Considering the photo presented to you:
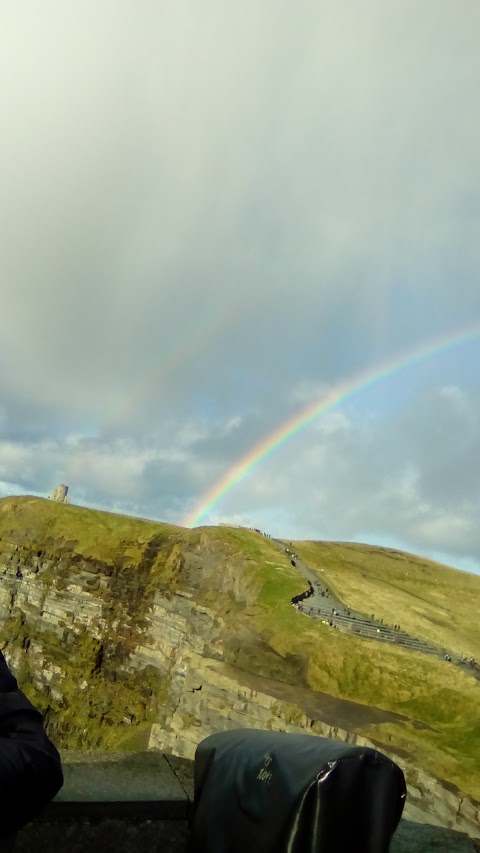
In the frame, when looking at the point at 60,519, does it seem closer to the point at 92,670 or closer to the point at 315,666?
the point at 92,670

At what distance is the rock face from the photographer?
27.7 metres

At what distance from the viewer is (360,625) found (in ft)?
141

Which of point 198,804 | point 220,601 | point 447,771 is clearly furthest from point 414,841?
point 220,601

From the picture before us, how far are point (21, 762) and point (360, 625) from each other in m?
43.7

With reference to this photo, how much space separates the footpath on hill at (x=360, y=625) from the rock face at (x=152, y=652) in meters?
5.19

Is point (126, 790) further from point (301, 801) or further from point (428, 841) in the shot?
point (428, 841)

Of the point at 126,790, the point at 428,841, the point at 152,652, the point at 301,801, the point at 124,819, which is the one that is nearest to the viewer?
the point at 301,801

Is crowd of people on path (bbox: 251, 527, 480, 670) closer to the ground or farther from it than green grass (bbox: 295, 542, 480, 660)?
closer to the ground

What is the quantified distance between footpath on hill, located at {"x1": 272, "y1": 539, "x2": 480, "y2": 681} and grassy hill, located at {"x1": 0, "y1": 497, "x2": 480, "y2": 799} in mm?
1897

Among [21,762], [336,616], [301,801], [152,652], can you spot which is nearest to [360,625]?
[336,616]

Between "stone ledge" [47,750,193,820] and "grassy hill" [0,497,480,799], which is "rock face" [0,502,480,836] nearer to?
"grassy hill" [0,497,480,799]

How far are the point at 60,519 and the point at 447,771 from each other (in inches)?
2580

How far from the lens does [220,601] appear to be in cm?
4703

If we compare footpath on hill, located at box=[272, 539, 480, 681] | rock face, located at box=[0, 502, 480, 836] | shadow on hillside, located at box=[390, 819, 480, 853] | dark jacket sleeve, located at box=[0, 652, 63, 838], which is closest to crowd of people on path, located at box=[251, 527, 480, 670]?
footpath on hill, located at box=[272, 539, 480, 681]
